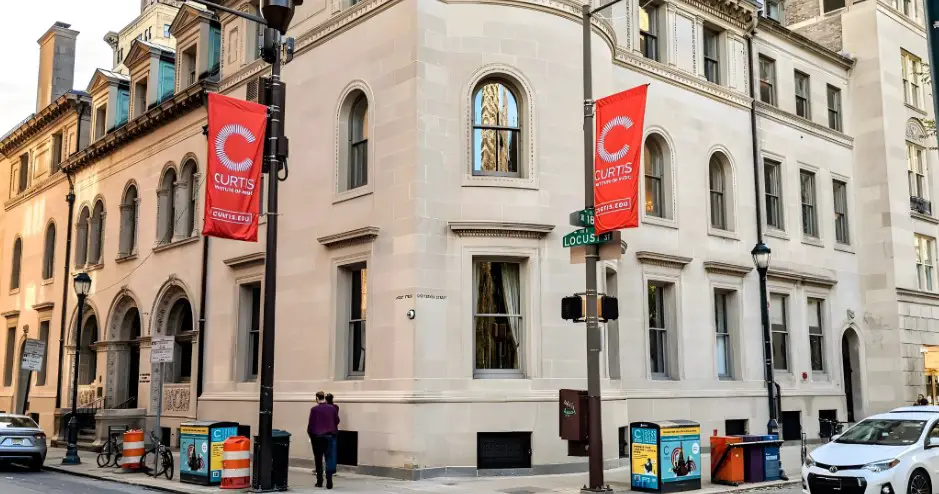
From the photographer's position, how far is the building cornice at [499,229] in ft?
63.8

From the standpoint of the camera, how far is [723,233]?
26453mm

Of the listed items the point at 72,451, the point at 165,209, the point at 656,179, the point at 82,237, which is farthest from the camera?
the point at 82,237

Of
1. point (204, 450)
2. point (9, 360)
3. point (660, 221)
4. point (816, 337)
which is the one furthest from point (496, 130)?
point (9, 360)

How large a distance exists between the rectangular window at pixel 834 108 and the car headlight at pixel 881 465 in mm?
20891

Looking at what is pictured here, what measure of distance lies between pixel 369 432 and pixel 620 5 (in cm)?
1326

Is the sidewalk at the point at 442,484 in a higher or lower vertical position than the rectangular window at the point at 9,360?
lower

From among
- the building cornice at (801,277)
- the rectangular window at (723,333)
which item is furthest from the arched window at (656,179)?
the building cornice at (801,277)

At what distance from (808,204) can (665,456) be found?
1738 centimetres

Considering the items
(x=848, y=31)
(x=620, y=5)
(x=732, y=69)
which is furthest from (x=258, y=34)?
(x=848, y=31)

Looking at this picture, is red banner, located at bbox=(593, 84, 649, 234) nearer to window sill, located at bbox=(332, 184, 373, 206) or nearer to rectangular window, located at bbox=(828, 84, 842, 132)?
window sill, located at bbox=(332, 184, 373, 206)

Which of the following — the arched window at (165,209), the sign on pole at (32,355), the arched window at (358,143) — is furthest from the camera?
the arched window at (165,209)

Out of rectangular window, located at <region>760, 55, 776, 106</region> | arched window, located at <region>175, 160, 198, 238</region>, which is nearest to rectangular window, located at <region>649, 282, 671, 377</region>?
rectangular window, located at <region>760, 55, 776, 106</region>

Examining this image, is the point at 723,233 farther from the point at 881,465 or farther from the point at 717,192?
the point at 881,465

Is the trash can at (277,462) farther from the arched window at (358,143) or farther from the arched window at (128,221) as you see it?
the arched window at (128,221)
